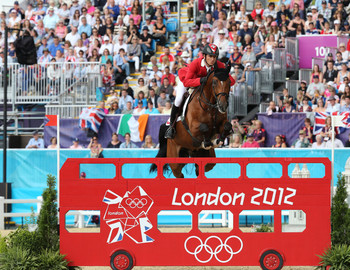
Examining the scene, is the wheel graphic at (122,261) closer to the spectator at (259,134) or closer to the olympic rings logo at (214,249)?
the olympic rings logo at (214,249)

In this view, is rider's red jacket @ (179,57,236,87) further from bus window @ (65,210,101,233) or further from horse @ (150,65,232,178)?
bus window @ (65,210,101,233)

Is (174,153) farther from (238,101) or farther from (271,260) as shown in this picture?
(238,101)

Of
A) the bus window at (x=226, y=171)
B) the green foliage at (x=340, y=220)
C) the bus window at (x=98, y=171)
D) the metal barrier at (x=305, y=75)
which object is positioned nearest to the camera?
the green foliage at (x=340, y=220)

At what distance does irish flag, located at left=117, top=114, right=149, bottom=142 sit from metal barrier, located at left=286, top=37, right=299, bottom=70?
4494 millimetres

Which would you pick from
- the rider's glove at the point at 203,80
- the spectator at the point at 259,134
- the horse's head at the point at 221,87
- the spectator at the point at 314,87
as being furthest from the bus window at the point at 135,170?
the horse's head at the point at 221,87

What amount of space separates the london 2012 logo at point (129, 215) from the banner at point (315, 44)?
11755 mm

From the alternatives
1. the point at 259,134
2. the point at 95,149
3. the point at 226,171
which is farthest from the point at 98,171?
the point at 259,134

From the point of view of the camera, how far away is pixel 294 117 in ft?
51.0

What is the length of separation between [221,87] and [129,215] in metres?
2.30

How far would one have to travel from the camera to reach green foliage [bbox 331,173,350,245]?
25.7ft

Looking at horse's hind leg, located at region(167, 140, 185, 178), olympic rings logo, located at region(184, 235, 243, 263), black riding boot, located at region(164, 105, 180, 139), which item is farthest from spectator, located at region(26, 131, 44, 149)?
olympic rings logo, located at region(184, 235, 243, 263)

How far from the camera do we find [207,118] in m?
9.56

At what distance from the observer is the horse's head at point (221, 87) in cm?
897

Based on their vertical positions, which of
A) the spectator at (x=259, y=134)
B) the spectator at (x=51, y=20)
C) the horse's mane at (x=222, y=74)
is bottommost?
the spectator at (x=259, y=134)
